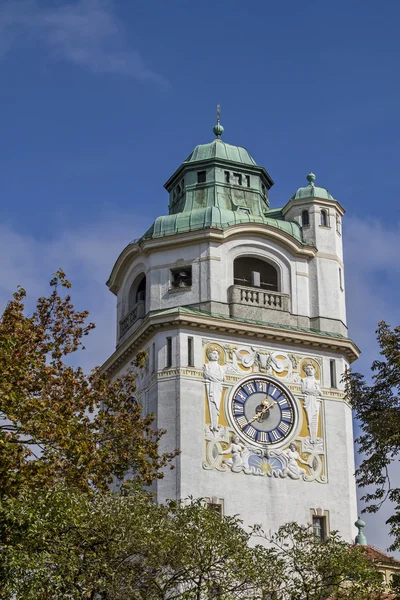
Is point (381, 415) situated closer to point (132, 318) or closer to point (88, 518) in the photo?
point (88, 518)

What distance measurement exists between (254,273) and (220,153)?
6441mm

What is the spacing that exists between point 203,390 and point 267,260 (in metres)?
6.86

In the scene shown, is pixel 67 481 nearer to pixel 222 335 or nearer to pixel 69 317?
pixel 69 317

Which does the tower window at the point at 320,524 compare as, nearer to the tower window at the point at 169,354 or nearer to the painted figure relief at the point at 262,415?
the painted figure relief at the point at 262,415

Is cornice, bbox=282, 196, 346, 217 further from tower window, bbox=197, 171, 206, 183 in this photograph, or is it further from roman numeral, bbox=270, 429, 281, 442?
roman numeral, bbox=270, 429, 281, 442

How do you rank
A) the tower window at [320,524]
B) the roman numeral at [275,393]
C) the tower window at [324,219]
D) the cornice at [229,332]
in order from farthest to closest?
the tower window at [324,219]
the roman numeral at [275,393]
the cornice at [229,332]
the tower window at [320,524]

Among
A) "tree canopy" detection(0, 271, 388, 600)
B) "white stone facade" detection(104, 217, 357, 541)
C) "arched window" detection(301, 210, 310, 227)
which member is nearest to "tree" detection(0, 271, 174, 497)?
"tree canopy" detection(0, 271, 388, 600)

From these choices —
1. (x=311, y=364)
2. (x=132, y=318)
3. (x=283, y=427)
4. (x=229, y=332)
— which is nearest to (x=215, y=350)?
(x=229, y=332)

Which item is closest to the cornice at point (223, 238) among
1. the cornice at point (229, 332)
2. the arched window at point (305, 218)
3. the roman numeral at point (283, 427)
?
the arched window at point (305, 218)

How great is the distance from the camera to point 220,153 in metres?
52.1

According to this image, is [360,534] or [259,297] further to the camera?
[259,297]

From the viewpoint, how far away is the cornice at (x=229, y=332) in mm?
44969

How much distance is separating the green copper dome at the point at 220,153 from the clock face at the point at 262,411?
1134cm

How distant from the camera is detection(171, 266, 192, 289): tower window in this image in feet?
155
